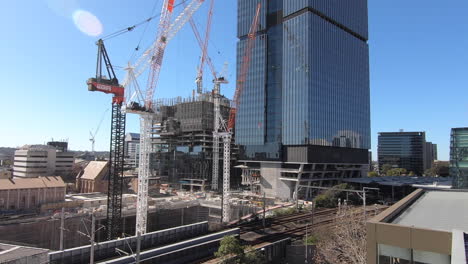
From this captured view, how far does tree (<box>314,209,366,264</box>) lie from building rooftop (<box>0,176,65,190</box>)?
75.3m

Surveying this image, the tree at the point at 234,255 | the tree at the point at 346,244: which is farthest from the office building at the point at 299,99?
the tree at the point at 234,255

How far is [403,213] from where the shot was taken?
61.4 feet

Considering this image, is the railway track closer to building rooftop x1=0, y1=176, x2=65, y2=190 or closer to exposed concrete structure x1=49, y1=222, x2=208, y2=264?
exposed concrete structure x1=49, y1=222, x2=208, y2=264

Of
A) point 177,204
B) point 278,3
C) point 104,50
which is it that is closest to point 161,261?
point 104,50

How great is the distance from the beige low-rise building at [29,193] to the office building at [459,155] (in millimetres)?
105984

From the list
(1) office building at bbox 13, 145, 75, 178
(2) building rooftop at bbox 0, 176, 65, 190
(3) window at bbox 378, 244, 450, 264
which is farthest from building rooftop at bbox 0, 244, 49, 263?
(1) office building at bbox 13, 145, 75, 178

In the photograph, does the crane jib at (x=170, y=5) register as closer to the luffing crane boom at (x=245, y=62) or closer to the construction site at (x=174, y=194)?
the construction site at (x=174, y=194)

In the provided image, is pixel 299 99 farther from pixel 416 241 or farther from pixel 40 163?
pixel 40 163

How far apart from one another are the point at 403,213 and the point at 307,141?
95.2 m

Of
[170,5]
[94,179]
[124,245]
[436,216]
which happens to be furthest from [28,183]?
[436,216]

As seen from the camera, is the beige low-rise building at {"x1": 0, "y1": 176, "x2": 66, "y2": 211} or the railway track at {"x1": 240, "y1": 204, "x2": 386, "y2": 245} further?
the beige low-rise building at {"x1": 0, "y1": 176, "x2": 66, "y2": 211}

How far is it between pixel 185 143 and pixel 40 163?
2520 inches

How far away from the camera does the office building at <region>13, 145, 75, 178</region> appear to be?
141875 mm

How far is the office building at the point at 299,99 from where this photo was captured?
379ft
